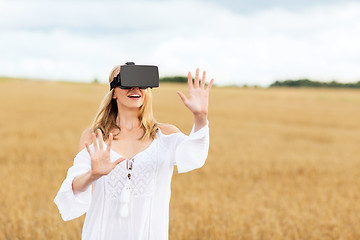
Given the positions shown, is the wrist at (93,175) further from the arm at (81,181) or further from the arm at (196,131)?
the arm at (196,131)

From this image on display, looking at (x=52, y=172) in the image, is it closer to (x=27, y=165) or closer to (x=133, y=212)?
(x=27, y=165)

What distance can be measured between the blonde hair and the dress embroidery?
0.18m

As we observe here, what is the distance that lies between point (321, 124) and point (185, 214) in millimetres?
20414

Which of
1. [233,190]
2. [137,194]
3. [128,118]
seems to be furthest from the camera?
[233,190]

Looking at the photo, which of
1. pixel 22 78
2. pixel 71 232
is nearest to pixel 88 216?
pixel 71 232

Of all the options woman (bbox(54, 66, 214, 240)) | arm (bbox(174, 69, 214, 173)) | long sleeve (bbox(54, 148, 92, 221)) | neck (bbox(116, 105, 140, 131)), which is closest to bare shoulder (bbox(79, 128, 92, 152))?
woman (bbox(54, 66, 214, 240))

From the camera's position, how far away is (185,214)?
616cm

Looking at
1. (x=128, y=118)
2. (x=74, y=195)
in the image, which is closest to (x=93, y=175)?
(x=74, y=195)

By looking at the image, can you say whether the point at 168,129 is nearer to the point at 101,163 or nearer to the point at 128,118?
the point at 128,118

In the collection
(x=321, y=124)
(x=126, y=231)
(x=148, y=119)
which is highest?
→ (x=148, y=119)

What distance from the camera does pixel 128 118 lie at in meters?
2.89

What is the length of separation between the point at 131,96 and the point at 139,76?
0.64 ft

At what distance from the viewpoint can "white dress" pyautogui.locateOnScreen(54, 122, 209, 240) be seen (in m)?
2.65

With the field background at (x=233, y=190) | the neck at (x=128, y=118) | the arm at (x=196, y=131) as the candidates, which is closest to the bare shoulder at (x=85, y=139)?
the neck at (x=128, y=118)
